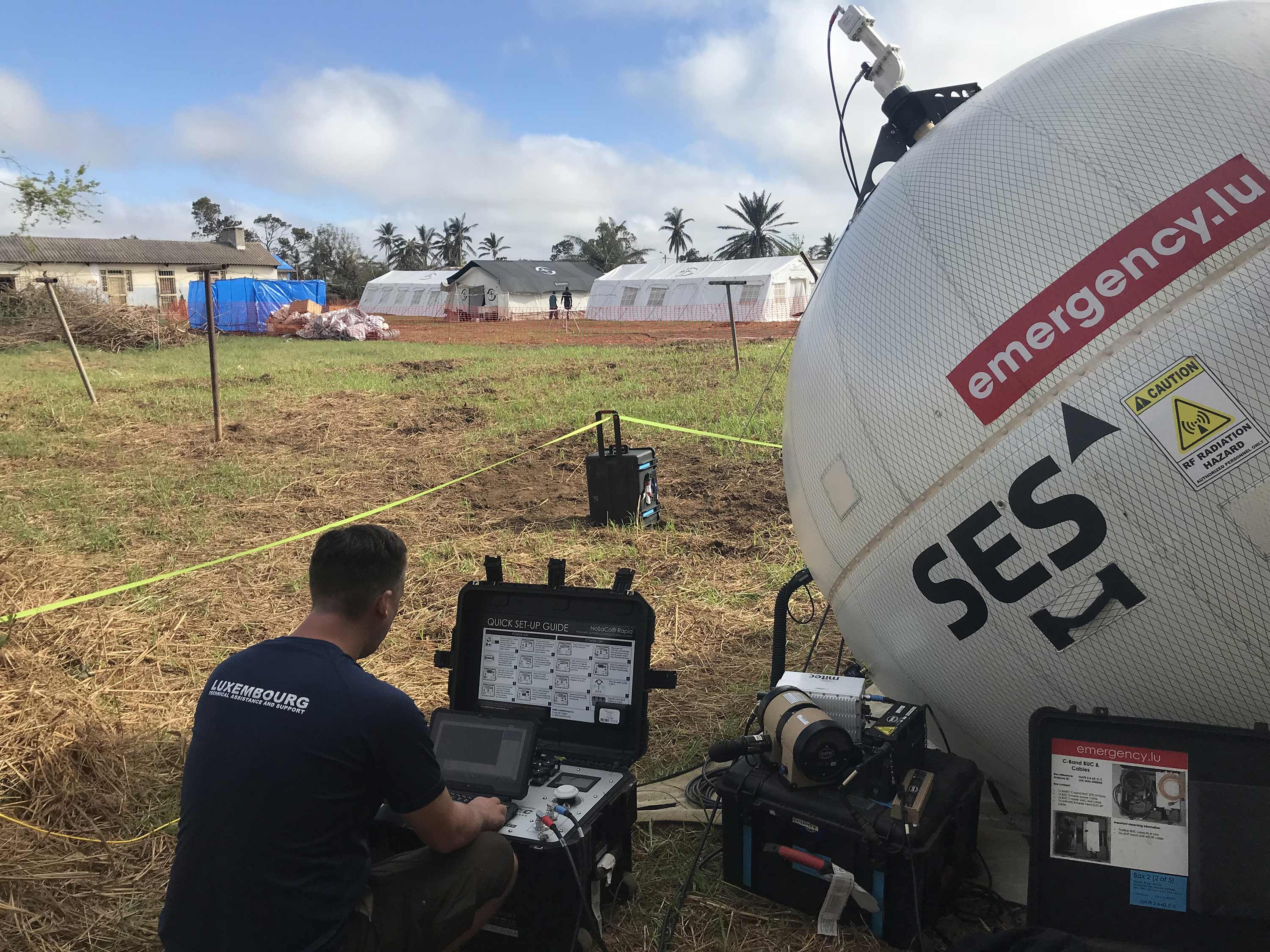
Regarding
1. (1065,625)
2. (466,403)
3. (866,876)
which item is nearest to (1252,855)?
(1065,625)

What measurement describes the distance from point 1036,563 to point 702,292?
1616 inches

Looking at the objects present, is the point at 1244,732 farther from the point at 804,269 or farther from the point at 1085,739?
the point at 804,269

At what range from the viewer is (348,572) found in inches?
93.7

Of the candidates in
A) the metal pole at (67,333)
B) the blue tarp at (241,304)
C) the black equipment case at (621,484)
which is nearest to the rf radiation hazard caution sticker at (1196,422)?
the black equipment case at (621,484)

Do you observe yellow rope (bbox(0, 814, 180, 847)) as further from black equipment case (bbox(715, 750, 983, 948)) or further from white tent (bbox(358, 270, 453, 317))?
white tent (bbox(358, 270, 453, 317))

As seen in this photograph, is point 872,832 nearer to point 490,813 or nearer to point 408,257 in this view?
point 490,813

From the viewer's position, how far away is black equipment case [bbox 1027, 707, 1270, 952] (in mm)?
2232

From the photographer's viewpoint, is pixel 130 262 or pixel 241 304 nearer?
pixel 241 304

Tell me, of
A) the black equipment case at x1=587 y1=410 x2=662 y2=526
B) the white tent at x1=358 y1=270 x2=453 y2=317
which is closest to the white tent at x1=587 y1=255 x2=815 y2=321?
the white tent at x1=358 y1=270 x2=453 y2=317

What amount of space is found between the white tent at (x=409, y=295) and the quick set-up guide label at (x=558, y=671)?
164ft

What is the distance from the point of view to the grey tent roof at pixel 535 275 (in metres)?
52.0

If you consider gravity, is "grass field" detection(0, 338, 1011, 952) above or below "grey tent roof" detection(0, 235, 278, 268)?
below

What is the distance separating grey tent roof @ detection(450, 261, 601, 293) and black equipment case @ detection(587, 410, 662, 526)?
150 ft

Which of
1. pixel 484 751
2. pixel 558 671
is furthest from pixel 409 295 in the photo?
pixel 484 751
